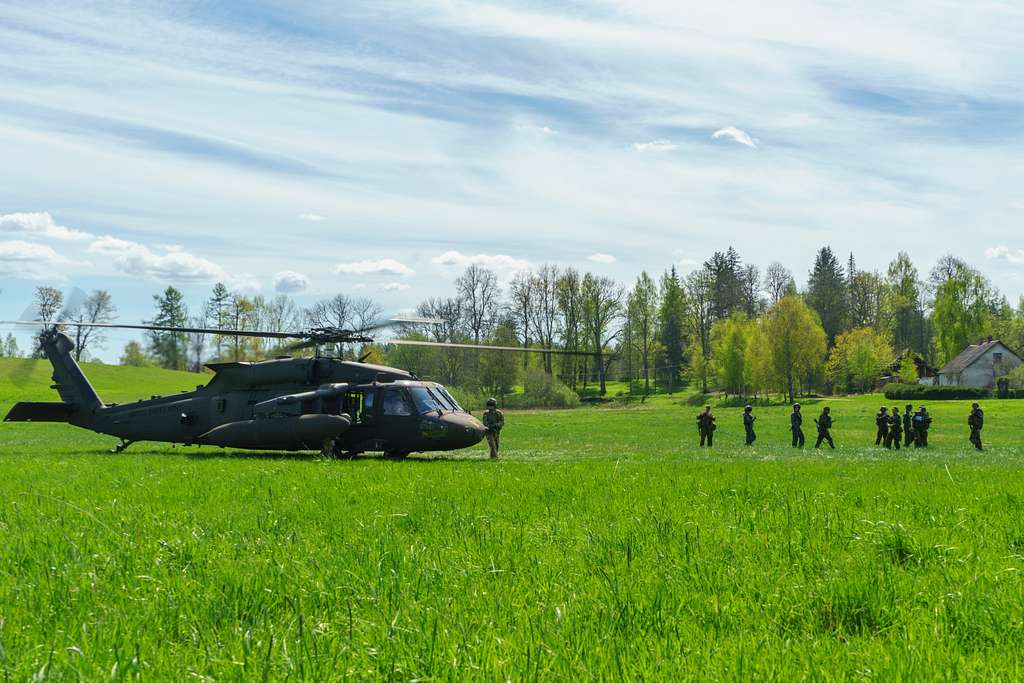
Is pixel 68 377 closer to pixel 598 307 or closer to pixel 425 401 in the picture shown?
pixel 425 401

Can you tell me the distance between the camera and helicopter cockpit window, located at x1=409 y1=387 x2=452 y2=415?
72.3ft

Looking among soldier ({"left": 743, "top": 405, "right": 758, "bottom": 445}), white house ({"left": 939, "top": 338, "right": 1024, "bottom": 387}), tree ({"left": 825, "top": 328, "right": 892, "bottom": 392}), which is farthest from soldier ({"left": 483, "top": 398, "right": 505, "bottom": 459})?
white house ({"left": 939, "top": 338, "right": 1024, "bottom": 387})

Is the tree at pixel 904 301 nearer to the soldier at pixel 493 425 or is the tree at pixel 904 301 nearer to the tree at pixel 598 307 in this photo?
the tree at pixel 598 307

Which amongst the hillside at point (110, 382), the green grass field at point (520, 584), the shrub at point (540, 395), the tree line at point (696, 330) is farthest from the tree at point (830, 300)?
the green grass field at point (520, 584)

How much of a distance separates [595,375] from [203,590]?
11532 cm

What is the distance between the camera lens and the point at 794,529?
7508mm

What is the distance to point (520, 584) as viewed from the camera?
18.6 feet

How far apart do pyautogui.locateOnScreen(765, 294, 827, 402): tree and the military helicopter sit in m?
67.9

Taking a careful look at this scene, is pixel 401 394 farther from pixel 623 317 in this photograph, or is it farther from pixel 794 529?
pixel 623 317

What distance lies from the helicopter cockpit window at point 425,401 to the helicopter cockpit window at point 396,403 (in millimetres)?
247

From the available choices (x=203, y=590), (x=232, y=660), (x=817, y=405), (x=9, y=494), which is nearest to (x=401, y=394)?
(x=9, y=494)

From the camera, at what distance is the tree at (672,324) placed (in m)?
112

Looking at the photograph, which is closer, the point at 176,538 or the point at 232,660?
the point at 232,660

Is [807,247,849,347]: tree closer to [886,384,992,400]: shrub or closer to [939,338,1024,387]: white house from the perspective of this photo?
[939,338,1024,387]: white house
